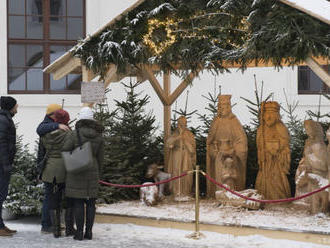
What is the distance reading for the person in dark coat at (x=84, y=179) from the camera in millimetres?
8773

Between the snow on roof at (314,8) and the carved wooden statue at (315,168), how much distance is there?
1.62m

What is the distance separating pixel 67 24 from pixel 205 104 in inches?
153

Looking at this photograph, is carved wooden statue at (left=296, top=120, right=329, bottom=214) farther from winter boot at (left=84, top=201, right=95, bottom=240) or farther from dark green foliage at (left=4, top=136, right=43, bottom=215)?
dark green foliage at (left=4, top=136, right=43, bottom=215)

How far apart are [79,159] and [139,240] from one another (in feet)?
4.06

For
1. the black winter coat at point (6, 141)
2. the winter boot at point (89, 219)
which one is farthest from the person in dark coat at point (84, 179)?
the black winter coat at point (6, 141)

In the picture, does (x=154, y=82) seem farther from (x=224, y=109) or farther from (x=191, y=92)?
(x=191, y=92)

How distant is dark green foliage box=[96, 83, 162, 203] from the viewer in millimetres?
11336

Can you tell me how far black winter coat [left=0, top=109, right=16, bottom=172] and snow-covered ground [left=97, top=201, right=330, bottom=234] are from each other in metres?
1.73

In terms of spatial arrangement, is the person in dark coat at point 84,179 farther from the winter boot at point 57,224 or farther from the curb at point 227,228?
the curb at point 227,228

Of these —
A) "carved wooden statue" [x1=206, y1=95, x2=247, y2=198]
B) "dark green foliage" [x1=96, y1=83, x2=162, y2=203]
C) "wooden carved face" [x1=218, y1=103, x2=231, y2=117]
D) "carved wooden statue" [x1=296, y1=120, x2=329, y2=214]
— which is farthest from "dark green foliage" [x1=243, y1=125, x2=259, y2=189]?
"carved wooden statue" [x1=296, y1=120, x2=329, y2=214]

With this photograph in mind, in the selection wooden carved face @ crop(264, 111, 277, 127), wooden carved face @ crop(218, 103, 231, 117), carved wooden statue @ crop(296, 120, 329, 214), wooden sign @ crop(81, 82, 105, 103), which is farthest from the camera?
wooden carved face @ crop(218, 103, 231, 117)

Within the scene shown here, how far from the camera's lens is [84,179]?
8781 mm

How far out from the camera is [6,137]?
9.15m

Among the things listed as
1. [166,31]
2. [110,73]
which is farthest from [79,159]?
[166,31]
